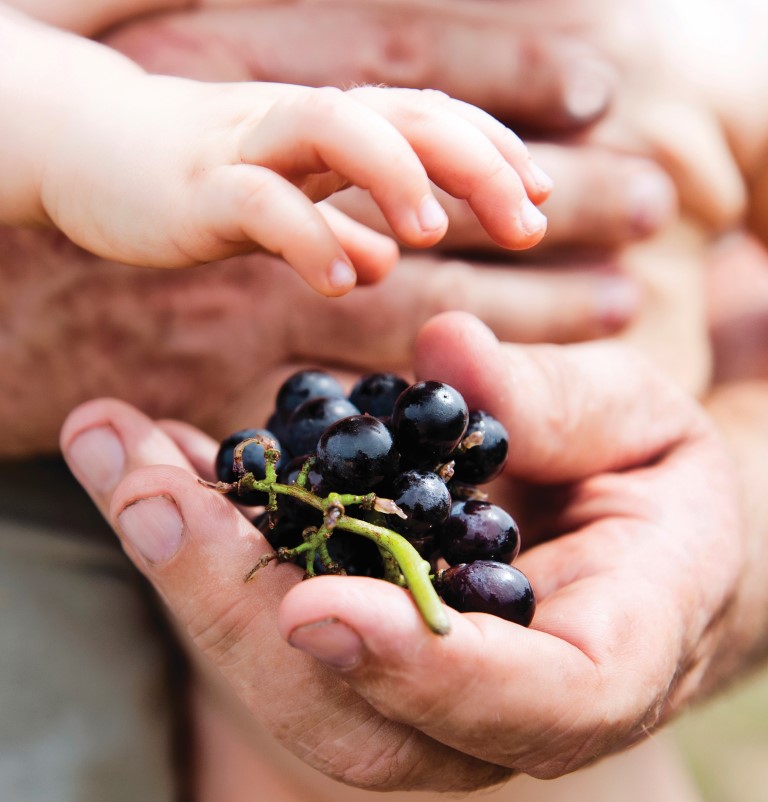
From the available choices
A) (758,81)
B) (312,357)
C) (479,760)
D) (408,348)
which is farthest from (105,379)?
(758,81)

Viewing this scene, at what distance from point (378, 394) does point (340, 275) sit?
7.8 inches

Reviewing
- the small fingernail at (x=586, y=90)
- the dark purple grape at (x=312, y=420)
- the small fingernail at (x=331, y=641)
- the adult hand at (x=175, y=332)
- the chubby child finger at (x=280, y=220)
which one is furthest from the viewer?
Result: the small fingernail at (x=586, y=90)

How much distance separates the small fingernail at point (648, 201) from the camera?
4.67ft

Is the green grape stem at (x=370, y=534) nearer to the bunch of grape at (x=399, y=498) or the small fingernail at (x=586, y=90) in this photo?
the bunch of grape at (x=399, y=498)

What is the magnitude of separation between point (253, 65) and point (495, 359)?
27.4 inches

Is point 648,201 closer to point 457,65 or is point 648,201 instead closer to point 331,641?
point 457,65

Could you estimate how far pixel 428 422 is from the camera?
0.77 m

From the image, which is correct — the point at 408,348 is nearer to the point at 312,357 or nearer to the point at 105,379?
the point at 312,357

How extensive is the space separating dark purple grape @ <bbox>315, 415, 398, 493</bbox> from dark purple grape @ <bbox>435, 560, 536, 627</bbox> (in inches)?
4.8

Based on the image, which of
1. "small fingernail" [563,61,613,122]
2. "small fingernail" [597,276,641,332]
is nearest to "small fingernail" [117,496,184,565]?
"small fingernail" [597,276,641,332]

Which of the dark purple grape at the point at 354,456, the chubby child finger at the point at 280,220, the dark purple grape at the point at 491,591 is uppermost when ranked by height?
the chubby child finger at the point at 280,220

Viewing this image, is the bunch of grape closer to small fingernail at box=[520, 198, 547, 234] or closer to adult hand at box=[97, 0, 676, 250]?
small fingernail at box=[520, 198, 547, 234]

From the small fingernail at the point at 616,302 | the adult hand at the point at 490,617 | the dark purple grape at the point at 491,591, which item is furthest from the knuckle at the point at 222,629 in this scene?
the small fingernail at the point at 616,302

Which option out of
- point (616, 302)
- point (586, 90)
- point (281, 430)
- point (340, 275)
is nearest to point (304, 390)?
point (281, 430)
